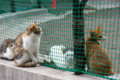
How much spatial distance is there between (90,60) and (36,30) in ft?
3.95

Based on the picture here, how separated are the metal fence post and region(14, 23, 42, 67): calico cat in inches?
28.4

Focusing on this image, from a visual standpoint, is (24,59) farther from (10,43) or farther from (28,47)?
(10,43)

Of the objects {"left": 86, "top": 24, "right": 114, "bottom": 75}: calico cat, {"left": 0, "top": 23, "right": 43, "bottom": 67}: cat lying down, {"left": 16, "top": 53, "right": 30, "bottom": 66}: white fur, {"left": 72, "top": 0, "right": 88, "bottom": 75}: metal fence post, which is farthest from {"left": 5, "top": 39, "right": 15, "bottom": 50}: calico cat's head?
{"left": 86, "top": 24, "right": 114, "bottom": 75}: calico cat

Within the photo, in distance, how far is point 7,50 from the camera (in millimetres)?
3832

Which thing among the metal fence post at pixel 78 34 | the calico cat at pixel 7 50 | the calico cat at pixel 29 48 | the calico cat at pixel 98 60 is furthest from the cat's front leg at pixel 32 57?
the calico cat at pixel 98 60

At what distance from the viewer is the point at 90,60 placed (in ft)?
10.8

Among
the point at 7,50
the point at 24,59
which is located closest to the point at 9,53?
the point at 7,50

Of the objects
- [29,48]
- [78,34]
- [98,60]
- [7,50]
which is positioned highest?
[78,34]

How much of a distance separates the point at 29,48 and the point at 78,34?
98 cm

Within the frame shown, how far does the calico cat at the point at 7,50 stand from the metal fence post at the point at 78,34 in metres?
1.54

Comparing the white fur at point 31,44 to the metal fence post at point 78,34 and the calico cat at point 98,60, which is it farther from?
the calico cat at point 98,60

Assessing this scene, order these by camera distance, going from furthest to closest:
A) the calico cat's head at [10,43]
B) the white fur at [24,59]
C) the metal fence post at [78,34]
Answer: the calico cat's head at [10,43]
the white fur at [24,59]
the metal fence post at [78,34]

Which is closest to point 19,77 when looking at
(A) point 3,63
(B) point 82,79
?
(A) point 3,63

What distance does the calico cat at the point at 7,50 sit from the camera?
3.78 meters
